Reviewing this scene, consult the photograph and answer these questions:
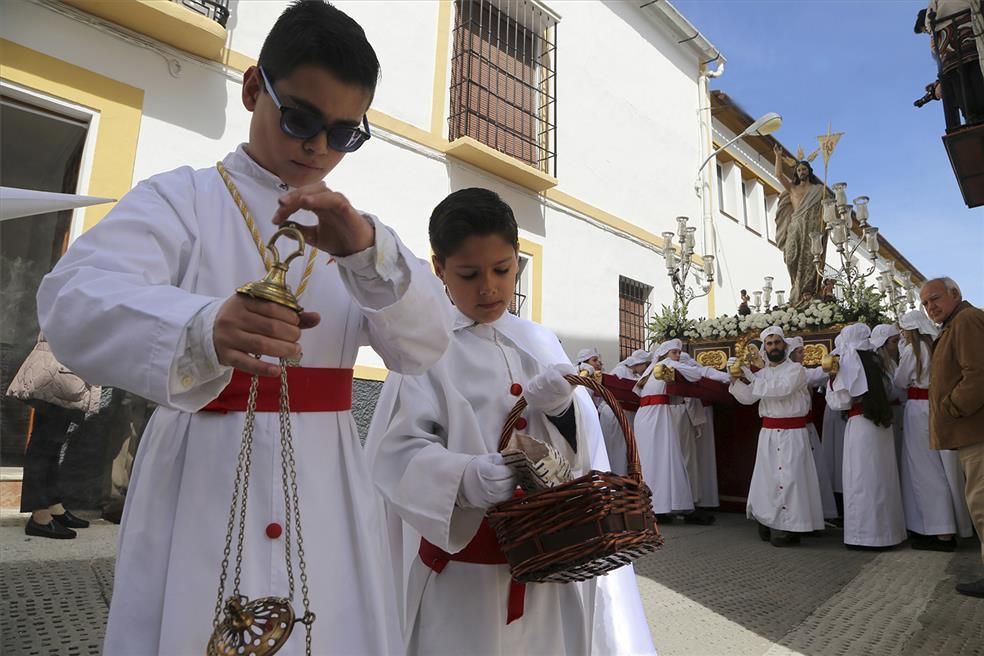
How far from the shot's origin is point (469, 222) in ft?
5.99

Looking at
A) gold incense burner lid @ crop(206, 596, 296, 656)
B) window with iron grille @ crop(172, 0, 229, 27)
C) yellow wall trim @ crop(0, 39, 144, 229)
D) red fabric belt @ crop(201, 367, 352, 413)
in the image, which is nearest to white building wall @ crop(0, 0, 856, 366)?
yellow wall trim @ crop(0, 39, 144, 229)

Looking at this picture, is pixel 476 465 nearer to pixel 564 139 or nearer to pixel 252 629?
pixel 252 629

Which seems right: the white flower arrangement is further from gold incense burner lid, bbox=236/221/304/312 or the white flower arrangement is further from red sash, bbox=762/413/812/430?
gold incense burner lid, bbox=236/221/304/312

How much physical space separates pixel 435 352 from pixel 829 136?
390 inches

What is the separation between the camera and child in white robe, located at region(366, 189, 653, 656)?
1.58m

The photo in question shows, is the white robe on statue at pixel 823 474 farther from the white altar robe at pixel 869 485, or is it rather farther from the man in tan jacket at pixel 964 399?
the man in tan jacket at pixel 964 399

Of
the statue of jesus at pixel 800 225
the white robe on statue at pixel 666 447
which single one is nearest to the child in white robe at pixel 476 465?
the white robe on statue at pixel 666 447

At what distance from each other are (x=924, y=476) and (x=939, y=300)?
7.19 ft

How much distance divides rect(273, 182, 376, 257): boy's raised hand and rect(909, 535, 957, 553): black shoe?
6.62 meters

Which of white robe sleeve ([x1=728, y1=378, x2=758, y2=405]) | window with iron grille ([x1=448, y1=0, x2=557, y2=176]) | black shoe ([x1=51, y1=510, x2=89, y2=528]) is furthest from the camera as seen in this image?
window with iron grille ([x1=448, y1=0, x2=557, y2=176])

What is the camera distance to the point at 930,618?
11.2 feet

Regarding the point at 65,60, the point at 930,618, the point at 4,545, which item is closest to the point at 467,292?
the point at 930,618

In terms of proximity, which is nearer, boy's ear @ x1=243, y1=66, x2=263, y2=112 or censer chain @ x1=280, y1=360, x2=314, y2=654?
censer chain @ x1=280, y1=360, x2=314, y2=654

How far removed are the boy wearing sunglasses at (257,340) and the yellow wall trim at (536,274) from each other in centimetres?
812
